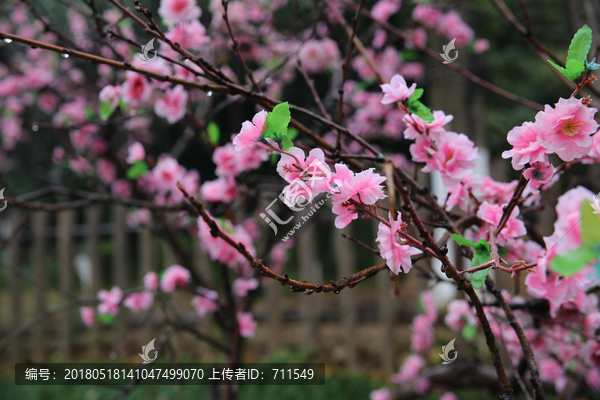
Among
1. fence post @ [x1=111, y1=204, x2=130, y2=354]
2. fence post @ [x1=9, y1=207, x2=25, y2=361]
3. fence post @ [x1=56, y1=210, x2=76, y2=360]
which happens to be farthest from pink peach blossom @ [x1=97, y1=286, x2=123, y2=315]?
fence post @ [x1=9, y1=207, x2=25, y2=361]

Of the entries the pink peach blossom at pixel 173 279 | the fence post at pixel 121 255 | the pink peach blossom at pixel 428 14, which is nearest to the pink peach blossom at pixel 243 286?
the pink peach blossom at pixel 173 279

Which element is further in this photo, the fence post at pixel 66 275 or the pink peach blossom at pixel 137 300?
the fence post at pixel 66 275

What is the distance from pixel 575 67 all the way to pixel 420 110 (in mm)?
198

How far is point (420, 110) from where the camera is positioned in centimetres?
59

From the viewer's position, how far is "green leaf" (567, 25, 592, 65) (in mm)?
460

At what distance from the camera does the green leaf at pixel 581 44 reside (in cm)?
46

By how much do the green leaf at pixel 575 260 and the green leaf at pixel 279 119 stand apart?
304mm

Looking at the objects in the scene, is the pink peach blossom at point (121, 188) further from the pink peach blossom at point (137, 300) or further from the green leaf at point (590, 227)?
the green leaf at point (590, 227)

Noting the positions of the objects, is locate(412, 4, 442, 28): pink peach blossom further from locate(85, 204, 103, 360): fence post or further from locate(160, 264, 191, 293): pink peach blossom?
locate(85, 204, 103, 360): fence post

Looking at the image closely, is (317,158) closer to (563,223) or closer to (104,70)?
(563,223)

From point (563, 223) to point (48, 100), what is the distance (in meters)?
3.01

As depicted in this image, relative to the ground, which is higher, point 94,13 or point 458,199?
Answer: point 94,13

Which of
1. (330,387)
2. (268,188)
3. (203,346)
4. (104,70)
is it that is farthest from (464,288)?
(203,346)

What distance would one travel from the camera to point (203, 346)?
301 cm
